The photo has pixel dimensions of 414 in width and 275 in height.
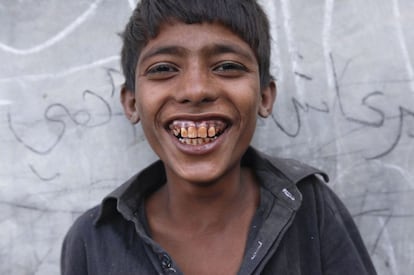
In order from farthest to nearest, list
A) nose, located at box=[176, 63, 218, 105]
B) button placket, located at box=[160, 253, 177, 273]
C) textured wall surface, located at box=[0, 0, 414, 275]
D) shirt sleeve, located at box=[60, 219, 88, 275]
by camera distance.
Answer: textured wall surface, located at box=[0, 0, 414, 275]
shirt sleeve, located at box=[60, 219, 88, 275]
button placket, located at box=[160, 253, 177, 273]
nose, located at box=[176, 63, 218, 105]

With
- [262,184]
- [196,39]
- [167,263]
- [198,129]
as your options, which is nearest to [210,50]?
[196,39]

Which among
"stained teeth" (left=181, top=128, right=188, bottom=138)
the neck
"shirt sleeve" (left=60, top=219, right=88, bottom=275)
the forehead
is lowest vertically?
"shirt sleeve" (left=60, top=219, right=88, bottom=275)

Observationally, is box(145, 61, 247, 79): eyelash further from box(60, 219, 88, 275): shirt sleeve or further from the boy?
box(60, 219, 88, 275): shirt sleeve

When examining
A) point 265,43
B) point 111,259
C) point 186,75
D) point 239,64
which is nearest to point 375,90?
point 265,43

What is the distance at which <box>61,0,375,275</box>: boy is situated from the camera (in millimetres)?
1304

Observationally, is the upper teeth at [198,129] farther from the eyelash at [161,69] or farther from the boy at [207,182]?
the eyelash at [161,69]

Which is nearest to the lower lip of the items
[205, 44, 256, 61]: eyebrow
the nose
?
the nose

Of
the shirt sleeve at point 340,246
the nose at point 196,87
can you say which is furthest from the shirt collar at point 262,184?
the nose at point 196,87

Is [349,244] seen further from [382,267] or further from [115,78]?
[115,78]

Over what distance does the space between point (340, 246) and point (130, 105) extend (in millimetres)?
734

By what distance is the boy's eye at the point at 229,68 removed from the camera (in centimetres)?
131

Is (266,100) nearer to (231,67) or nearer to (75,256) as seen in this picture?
Answer: (231,67)

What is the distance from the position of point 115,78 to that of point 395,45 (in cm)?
100

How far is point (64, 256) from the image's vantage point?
61.4 inches
